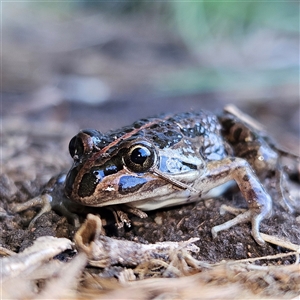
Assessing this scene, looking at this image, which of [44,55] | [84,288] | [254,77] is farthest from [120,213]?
[44,55]

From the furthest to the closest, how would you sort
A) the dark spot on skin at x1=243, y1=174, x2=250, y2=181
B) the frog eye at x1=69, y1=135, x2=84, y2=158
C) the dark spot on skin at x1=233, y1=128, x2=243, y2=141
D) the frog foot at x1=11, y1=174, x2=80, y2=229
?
1. the dark spot on skin at x1=233, y1=128, x2=243, y2=141
2. the dark spot on skin at x1=243, y1=174, x2=250, y2=181
3. the frog foot at x1=11, y1=174, x2=80, y2=229
4. the frog eye at x1=69, y1=135, x2=84, y2=158

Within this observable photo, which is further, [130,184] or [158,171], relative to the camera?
[158,171]

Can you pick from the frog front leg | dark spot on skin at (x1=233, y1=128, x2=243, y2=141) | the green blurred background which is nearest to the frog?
the frog front leg

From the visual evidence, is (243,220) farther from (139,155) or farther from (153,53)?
(153,53)

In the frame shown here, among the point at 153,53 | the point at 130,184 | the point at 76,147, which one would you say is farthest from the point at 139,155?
the point at 153,53

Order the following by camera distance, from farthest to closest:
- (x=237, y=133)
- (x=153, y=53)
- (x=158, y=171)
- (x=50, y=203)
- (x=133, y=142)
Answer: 1. (x=153, y=53)
2. (x=237, y=133)
3. (x=50, y=203)
4. (x=158, y=171)
5. (x=133, y=142)

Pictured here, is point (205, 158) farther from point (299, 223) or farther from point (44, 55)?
point (44, 55)

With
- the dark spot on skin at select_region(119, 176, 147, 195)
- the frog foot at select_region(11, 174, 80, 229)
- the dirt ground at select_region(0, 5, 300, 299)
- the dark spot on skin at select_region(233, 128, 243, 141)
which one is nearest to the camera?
the dirt ground at select_region(0, 5, 300, 299)

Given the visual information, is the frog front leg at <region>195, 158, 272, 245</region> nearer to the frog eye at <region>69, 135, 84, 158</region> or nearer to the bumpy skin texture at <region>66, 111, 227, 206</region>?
the bumpy skin texture at <region>66, 111, 227, 206</region>
